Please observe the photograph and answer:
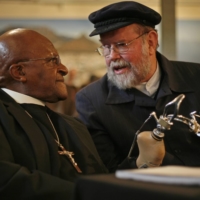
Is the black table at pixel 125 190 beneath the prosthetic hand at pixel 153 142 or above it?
above

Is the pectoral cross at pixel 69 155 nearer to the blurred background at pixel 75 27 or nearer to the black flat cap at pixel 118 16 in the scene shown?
the black flat cap at pixel 118 16

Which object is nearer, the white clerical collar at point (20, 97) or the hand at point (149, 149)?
the hand at point (149, 149)

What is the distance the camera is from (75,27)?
3994 mm

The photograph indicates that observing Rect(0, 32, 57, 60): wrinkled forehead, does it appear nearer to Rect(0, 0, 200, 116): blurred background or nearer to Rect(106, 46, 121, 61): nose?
Rect(106, 46, 121, 61): nose

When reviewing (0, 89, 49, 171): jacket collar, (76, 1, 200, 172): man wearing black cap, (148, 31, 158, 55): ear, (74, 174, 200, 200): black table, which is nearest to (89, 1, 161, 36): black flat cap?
(76, 1, 200, 172): man wearing black cap

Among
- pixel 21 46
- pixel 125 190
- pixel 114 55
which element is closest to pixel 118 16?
pixel 114 55

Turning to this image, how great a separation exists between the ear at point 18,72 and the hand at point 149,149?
47 cm

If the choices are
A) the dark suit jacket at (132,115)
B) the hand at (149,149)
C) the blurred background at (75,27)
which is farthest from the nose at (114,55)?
the blurred background at (75,27)

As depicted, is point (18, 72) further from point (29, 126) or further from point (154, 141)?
point (154, 141)

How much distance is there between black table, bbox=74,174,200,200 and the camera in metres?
0.94

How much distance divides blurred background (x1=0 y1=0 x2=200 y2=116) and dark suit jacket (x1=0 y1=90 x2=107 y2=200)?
6.03 feet

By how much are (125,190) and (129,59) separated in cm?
133

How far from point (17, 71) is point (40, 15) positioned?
2066 millimetres

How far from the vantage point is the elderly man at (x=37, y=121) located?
172 cm
